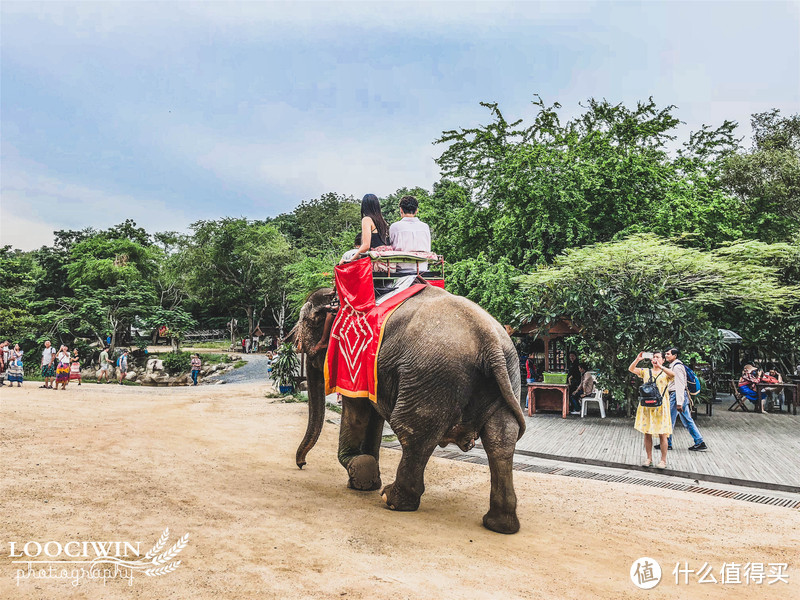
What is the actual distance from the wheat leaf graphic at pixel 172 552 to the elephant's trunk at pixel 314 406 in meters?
2.40

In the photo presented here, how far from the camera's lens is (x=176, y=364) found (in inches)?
1056

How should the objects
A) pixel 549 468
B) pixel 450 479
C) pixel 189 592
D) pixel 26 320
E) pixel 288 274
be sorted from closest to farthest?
pixel 189 592, pixel 450 479, pixel 549 468, pixel 26 320, pixel 288 274

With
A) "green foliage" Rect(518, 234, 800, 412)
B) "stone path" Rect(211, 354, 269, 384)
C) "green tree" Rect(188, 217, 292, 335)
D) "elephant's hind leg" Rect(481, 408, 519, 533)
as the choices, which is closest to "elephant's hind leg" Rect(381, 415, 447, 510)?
"elephant's hind leg" Rect(481, 408, 519, 533)

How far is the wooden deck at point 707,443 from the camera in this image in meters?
7.61

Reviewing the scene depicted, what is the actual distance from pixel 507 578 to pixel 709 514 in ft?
9.93

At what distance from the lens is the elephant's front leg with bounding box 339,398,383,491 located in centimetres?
563

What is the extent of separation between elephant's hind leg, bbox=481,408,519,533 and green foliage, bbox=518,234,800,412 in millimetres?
8031

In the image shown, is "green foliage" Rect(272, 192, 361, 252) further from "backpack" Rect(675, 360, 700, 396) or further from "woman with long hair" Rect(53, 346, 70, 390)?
"backpack" Rect(675, 360, 700, 396)

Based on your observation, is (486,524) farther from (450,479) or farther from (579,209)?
(579,209)

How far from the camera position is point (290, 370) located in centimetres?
1612

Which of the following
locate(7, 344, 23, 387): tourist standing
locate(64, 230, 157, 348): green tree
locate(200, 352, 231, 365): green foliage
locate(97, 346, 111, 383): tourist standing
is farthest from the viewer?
locate(200, 352, 231, 365): green foliage

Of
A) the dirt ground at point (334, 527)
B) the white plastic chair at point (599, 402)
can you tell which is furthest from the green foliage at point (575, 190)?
the dirt ground at point (334, 527)

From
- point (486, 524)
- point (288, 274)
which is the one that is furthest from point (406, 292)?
point (288, 274)

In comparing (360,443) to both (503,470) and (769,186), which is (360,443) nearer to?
(503,470)
